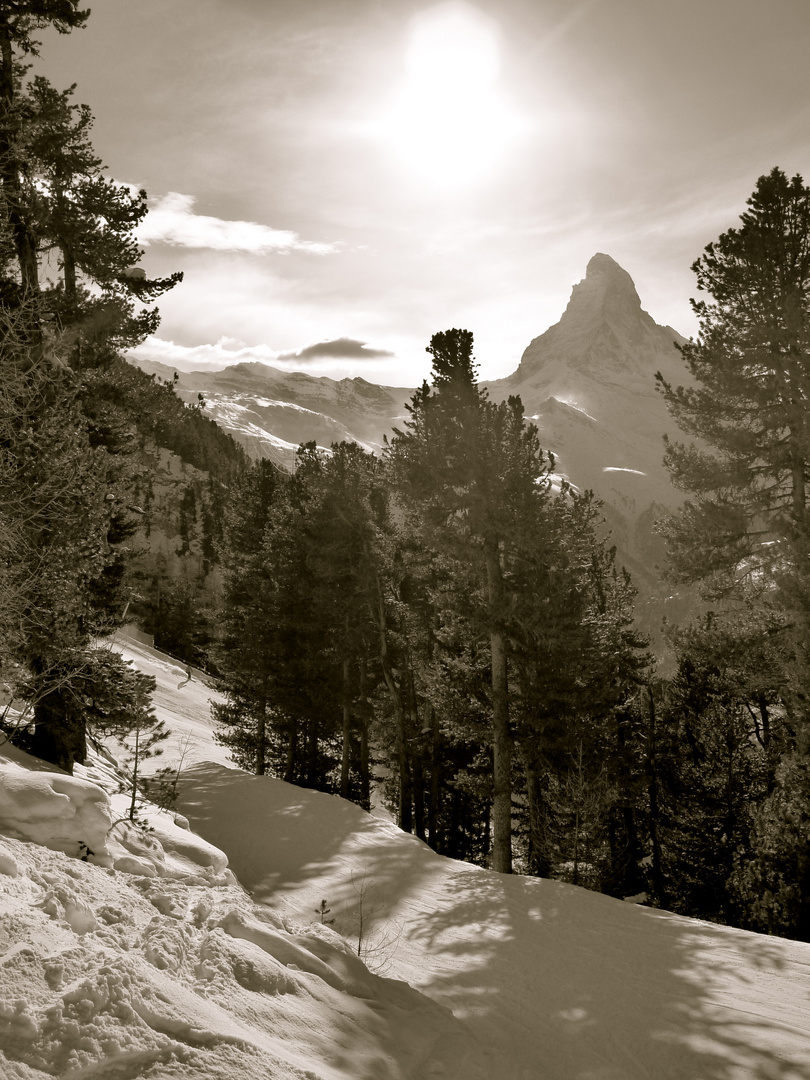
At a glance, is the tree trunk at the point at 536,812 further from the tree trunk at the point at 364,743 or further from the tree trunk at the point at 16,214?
the tree trunk at the point at 16,214

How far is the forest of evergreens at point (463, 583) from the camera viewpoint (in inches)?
401

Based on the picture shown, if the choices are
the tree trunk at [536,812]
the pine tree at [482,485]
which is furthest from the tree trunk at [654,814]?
the pine tree at [482,485]

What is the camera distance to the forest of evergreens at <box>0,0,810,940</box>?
1018 cm

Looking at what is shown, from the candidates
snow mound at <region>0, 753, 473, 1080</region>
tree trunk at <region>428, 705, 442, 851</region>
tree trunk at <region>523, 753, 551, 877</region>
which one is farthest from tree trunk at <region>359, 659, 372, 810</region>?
snow mound at <region>0, 753, 473, 1080</region>

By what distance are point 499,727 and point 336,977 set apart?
33.6 ft

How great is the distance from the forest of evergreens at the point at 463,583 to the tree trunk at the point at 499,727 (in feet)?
0.30

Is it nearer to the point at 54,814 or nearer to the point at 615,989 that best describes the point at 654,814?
the point at 615,989

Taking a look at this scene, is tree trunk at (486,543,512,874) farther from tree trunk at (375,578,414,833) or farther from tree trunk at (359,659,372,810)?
tree trunk at (359,659,372,810)

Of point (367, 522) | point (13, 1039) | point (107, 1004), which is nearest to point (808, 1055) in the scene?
point (107, 1004)

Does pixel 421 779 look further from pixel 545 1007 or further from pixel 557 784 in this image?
pixel 545 1007

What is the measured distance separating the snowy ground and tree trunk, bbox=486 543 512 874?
4609 mm

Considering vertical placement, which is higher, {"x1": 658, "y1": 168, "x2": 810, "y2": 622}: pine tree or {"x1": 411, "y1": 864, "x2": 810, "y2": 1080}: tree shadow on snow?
{"x1": 658, "y1": 168, "x2": 810, "y2": 622}: pine tree

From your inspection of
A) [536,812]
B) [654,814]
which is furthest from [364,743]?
[654,814]

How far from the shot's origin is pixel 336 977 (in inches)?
236
